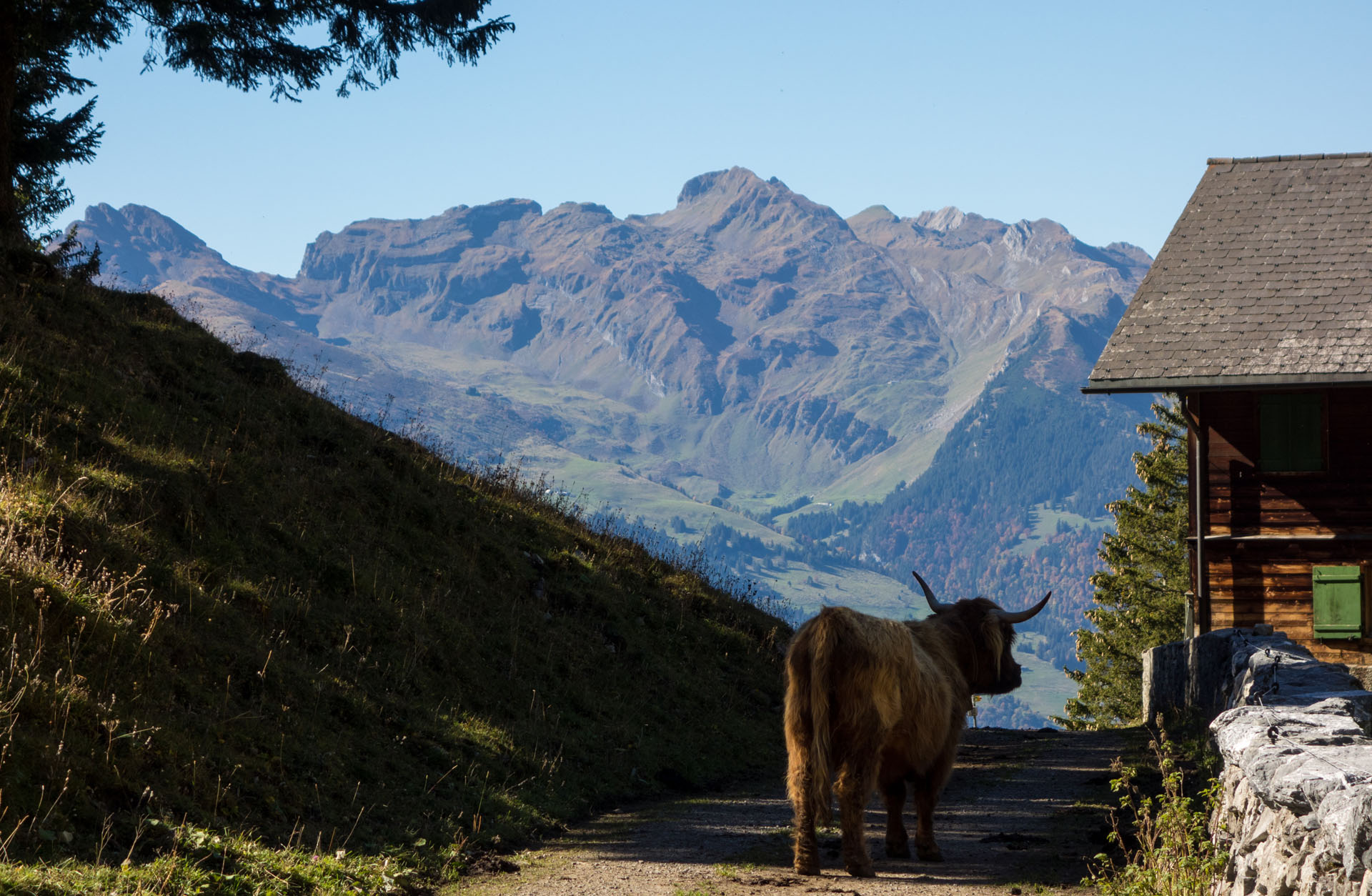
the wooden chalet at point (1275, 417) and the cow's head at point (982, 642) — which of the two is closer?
the cow's head at point (982, 642)

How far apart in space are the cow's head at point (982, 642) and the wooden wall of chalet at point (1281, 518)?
13015mm

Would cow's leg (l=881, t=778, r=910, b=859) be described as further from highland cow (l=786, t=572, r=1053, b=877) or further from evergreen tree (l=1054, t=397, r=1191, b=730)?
evergreen tree (l=1054, t=397, r=1191, b=730)

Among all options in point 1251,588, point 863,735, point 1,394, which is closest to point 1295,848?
point 863,735

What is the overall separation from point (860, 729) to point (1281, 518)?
16.6m

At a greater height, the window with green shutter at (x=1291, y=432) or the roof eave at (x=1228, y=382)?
the roof eave at (x=1228, y=382)

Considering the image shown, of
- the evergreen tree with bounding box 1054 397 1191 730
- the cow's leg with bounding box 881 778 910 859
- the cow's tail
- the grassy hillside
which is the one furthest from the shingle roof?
the evergreen tree with bounding box 1054 397 1191 730

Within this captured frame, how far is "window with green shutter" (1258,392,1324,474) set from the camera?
72.8 feet

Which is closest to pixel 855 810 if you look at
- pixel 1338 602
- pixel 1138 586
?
pixel 1338 602

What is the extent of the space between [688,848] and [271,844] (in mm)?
3493

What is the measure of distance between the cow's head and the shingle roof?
10694 millimetres

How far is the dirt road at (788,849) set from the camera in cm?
859

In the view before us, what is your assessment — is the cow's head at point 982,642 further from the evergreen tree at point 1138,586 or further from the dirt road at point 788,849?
the evergreen tree at point 1138,586

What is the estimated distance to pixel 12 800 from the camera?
7352 millimetres

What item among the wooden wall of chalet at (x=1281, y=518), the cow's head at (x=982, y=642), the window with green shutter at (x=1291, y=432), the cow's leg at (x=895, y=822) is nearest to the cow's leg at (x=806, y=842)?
the cow's leg at (x=895, y=822)
